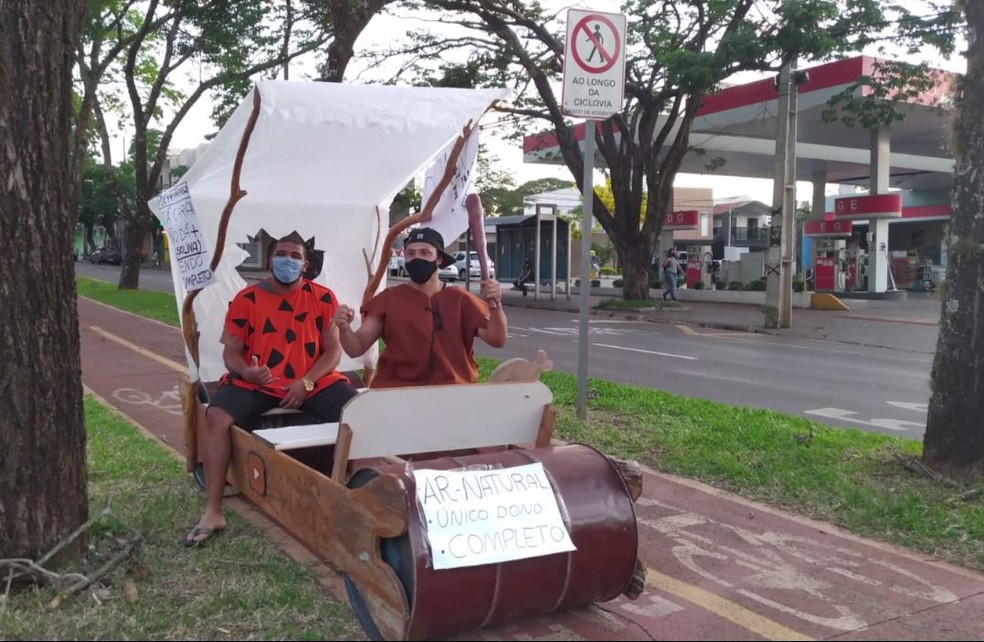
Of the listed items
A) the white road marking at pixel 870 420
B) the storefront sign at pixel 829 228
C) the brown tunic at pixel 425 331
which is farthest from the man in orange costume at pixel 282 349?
the storefront sign at pixel 829 228

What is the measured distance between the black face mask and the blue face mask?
0.69m

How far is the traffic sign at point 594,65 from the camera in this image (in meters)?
6.30

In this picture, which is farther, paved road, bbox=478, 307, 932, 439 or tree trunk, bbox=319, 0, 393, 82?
tree trunk, bbox=319, 0, 393, 82

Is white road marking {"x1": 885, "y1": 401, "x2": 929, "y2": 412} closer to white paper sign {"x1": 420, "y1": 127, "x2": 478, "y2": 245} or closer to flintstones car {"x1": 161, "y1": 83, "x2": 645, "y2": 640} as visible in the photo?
white paper sign {"x1": 420, "y1": 127, "x2": 478, "y2": 245}

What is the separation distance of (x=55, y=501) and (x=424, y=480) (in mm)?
1729

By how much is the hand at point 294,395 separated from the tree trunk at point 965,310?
377 centimetres

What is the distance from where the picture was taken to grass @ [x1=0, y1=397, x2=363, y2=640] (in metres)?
3.27

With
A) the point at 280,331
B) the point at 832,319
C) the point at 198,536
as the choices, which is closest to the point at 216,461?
the point at 198,536

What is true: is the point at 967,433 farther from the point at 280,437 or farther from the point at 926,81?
the point at 926,81

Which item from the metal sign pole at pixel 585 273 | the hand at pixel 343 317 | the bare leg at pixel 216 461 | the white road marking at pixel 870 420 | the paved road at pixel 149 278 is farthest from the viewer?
the paved road at pixel 149 278

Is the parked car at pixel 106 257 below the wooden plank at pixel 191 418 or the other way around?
the other way around

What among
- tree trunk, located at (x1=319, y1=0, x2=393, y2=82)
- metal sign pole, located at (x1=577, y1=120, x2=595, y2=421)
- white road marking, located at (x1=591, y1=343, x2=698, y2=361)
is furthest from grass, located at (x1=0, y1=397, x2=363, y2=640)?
white road marking, located at (x1=591, y1=343, x2=698, y2=361)

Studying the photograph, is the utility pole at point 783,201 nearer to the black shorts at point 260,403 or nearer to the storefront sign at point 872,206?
the storefront sign at point 872,206

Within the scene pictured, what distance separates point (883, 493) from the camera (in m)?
5.04
